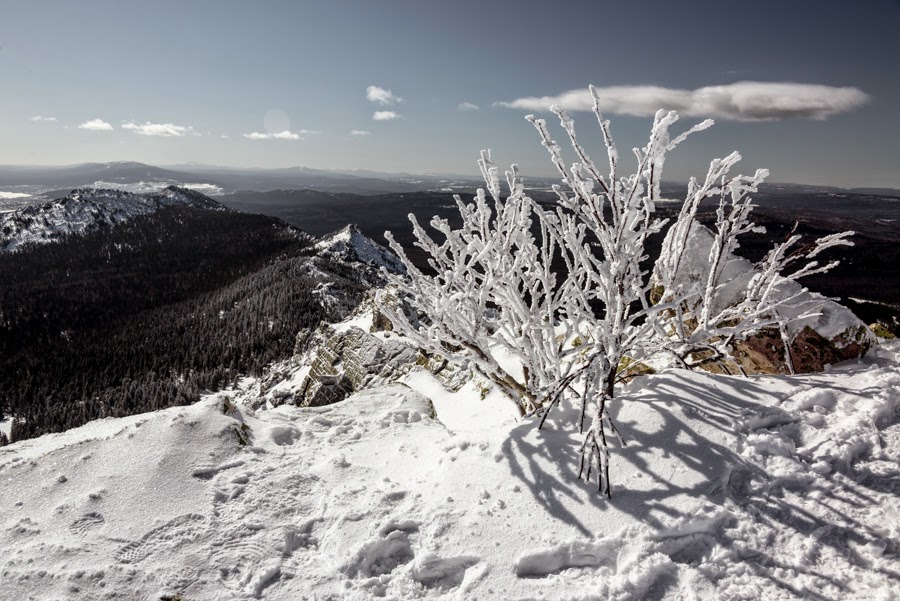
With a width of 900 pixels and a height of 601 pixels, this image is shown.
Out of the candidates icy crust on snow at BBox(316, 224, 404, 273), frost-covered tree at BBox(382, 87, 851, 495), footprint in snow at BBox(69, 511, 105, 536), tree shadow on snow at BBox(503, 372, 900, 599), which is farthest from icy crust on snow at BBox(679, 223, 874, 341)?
icy crust on snow at BBox(316, 224, 404, 273)

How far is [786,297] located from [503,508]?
6833 millimetres

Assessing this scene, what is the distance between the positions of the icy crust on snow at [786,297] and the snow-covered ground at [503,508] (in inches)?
41.2

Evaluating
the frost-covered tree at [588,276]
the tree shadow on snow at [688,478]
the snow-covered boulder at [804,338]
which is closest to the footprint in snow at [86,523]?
the frost-covered tree at [588,276]

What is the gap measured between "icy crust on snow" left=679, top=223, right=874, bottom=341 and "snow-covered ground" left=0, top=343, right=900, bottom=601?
1047 millimetres

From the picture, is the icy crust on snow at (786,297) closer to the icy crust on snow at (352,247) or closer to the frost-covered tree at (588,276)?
the frost-covered tree at (588,276)

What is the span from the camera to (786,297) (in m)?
7.67

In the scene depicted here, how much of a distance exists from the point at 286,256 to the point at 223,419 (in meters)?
168

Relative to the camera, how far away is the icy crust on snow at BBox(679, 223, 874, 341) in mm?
7371

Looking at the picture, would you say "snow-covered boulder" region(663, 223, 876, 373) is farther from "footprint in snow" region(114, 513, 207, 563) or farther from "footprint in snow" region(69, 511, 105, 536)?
"footprint in snow" region(69, 511, 105, 536)

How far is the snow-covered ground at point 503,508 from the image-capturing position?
373 centimetres

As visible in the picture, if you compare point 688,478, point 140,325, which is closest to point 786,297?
point 688,478

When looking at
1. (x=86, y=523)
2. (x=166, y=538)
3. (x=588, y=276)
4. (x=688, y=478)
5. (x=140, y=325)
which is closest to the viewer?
(x=688, y=478)

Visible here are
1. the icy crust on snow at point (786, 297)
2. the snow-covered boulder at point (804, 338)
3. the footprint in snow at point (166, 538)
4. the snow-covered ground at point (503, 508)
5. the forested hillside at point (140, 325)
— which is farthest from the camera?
the forested hillside at point (140, 325)

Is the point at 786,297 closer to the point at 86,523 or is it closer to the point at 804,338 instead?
the point at 804,338
